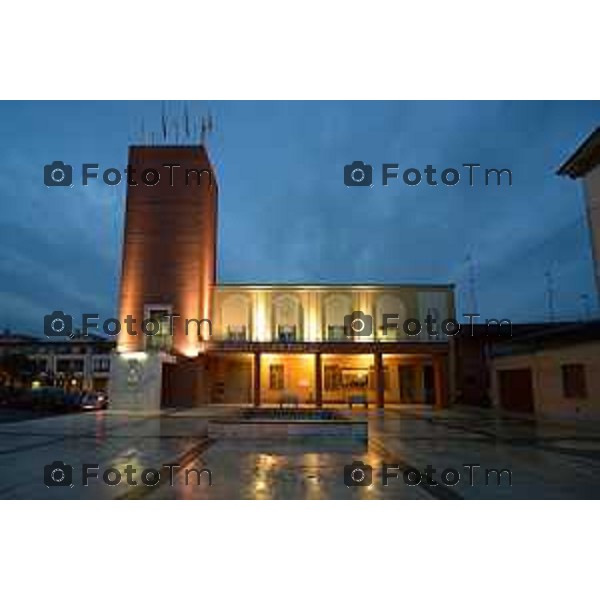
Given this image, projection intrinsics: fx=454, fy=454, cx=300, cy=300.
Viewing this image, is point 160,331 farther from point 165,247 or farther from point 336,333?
point 336,333

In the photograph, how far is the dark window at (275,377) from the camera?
29.5 metres

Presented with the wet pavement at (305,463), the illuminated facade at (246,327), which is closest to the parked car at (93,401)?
the illuminated facade at (246,327)

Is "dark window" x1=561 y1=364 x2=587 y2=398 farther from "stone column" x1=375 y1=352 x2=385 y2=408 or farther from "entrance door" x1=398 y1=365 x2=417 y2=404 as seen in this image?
"entrance door" x1=398 y1=365 x2=417 y2=404

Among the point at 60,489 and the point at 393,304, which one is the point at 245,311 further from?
the point at 60,489

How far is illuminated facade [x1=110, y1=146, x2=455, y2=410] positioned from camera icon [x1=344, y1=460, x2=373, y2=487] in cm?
1759

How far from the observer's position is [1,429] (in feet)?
47.5

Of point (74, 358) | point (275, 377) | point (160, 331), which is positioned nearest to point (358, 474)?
point (160, 331)

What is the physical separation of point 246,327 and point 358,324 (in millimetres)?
7294

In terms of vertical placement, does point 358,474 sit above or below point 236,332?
below

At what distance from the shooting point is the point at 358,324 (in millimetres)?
29531

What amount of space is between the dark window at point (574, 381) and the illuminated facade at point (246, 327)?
8689 mm
